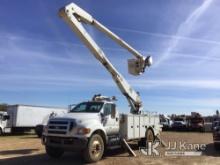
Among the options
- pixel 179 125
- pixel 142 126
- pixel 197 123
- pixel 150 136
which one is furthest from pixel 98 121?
pixel 179 125

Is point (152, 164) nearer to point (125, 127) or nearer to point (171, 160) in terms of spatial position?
point (171, 160)

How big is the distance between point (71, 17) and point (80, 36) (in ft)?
4.05

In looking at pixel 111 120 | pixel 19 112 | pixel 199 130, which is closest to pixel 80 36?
pixel 111 120

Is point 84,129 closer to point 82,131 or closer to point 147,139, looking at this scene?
point 82,131

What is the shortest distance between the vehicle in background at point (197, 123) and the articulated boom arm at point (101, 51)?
21630mm

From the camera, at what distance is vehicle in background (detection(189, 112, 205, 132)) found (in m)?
40.6

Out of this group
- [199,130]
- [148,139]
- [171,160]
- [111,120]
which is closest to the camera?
[171,160]

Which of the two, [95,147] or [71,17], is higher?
[71,17]

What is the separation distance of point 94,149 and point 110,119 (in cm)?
207

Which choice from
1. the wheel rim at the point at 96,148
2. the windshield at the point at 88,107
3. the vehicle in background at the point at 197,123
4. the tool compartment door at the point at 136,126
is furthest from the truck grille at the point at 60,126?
the vehicle in background at the point at 197,123

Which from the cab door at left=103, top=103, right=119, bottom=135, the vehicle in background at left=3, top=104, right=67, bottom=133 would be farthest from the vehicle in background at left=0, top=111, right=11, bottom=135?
the cab door at left=103, top=103, right=119, bottom=135

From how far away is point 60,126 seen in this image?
1350cm

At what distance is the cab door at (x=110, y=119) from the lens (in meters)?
14.9

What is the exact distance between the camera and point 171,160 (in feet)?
46.7
